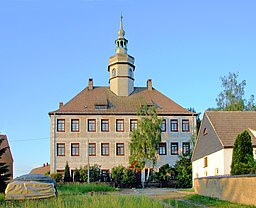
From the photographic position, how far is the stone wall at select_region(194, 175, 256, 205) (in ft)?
63.5

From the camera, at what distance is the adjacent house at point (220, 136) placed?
112ft

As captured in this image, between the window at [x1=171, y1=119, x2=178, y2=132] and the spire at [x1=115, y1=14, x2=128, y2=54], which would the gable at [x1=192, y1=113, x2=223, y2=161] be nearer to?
the window at [x1=171, y1=119, x2=178, y2=132]

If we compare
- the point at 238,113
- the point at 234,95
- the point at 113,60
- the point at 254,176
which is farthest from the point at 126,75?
the point at 254,176

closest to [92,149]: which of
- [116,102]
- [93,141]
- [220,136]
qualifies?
[93,141]

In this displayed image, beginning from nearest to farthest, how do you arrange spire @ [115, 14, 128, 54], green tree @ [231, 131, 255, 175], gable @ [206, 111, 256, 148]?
green tree @ [231, 131, 255, 175], gable @ [206, 111, 256, 148], spire @ [115, 14, 128, 54]

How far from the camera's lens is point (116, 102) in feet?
194

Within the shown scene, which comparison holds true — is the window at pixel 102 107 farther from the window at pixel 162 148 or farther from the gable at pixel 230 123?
the gable at pixel 230 123

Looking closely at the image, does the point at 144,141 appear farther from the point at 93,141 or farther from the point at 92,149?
the point at 92,149

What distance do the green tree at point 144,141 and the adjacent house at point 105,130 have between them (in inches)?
119

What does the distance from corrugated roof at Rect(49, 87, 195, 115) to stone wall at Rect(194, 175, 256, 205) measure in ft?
100.0

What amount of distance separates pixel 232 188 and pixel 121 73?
39602 millimetres

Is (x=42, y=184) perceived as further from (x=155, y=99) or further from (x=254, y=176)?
(x=155, y=99)

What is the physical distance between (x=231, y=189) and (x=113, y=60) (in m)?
40.8

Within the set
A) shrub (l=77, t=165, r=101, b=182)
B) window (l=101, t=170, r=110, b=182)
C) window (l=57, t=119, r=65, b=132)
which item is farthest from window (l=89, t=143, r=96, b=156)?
window (l=57, t=119, r=65, b=132)
